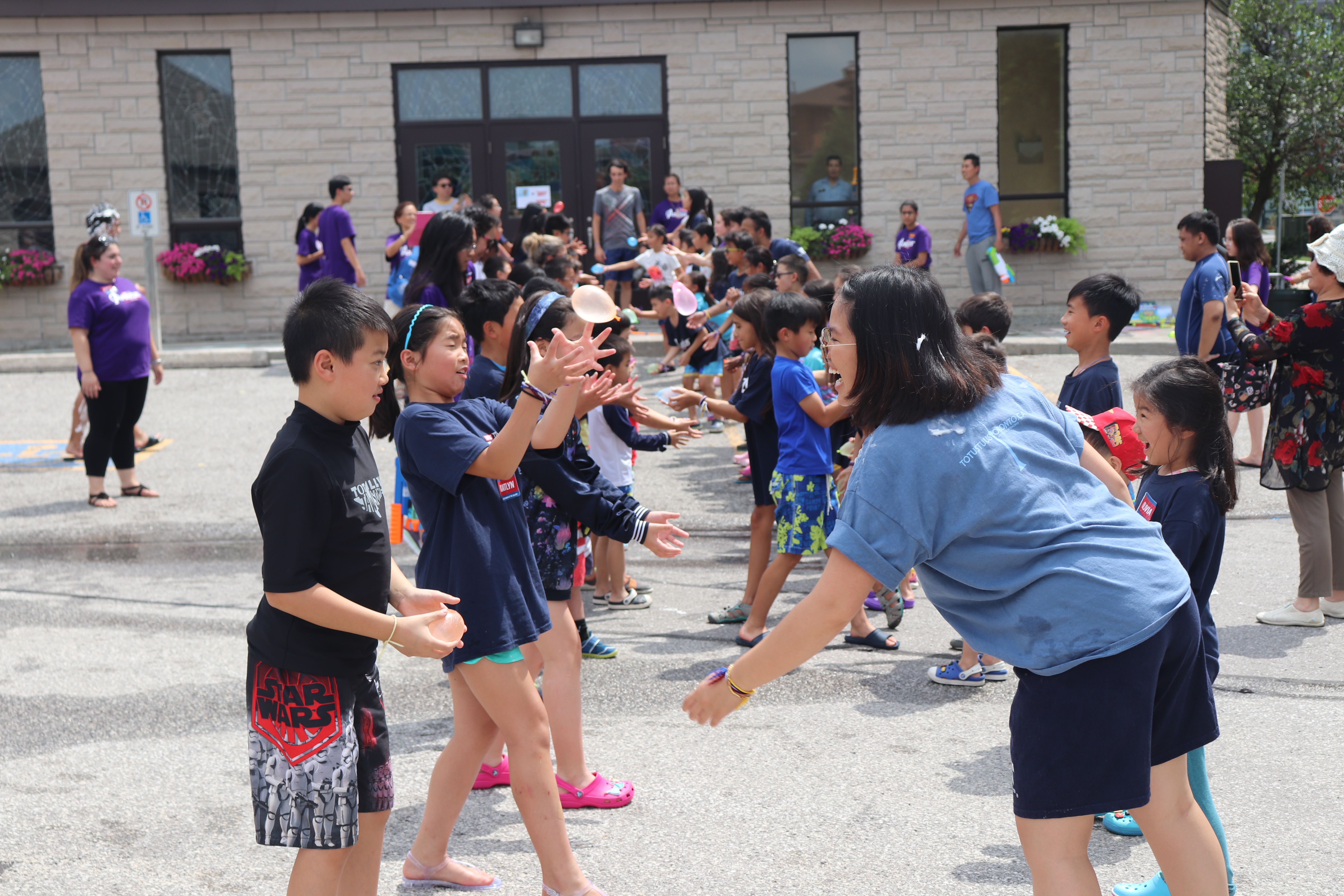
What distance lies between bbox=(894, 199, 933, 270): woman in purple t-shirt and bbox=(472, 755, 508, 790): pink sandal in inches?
468

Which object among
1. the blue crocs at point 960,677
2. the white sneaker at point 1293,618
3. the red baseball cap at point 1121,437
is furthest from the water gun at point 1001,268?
the red baseball cap at point 1121,437

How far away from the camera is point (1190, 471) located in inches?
141

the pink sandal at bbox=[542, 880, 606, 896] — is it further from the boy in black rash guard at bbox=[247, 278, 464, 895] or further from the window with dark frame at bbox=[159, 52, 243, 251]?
the window with dark frame at bbox=[159, 52, 243, 251]

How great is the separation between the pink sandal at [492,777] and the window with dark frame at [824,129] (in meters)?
13.7

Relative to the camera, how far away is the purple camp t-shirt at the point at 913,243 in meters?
15.4

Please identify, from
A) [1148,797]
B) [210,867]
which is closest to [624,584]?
[210,867]

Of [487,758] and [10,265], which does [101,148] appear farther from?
[487,758]

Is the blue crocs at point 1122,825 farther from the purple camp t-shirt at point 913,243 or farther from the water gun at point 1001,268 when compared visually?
the purple camp t-shirt at point 913,243

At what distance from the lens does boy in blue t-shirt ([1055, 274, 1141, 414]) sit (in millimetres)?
4812

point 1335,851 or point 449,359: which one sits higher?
point 449,359

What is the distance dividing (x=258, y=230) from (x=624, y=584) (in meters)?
12.1

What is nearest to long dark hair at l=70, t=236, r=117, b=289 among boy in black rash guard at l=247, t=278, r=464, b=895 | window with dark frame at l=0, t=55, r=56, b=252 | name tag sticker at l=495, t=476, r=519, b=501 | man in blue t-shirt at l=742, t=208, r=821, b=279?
man in blue t-shirt at l=742, t=208, r=821, b=279

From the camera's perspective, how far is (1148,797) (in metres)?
2.59

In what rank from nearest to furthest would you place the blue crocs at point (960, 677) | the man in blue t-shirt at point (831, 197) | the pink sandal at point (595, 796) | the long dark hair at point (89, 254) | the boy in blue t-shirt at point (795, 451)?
the pink sandal at point (595, 796), the blue crocs at point (960, 677), the boy in blue t-shirt at point (795, 451), the long dark hair at point (89, 254), the man in blue t-shirt at point (831, 197)
